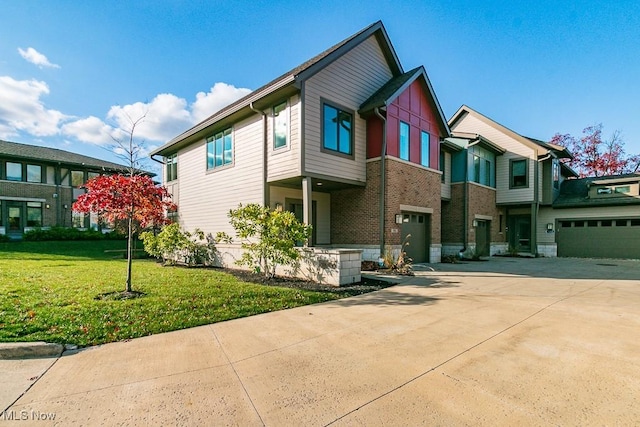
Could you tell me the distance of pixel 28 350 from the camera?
402cm

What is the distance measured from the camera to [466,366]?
3.61 metres

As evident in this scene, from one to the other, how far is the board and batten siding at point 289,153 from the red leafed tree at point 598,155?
113 feet

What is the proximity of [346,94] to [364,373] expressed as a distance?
34.7ft

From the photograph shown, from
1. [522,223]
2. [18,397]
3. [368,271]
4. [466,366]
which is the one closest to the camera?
[18,397]

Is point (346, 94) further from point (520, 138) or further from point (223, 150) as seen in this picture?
point (520, 138)

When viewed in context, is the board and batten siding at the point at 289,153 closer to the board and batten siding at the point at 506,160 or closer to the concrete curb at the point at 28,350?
the concrete curb at the point at 28,350

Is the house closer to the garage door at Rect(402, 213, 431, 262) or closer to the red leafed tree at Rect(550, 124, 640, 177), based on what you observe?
the garage door at Rect(402, 213, 431, 262)

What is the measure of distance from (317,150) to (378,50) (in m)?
6.26

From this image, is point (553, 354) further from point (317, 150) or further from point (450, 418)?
point (317, 150)

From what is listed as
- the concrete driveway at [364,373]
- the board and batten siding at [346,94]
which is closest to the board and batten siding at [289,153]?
the board and batten siding at [346,94]

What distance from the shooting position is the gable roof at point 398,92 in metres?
11.8

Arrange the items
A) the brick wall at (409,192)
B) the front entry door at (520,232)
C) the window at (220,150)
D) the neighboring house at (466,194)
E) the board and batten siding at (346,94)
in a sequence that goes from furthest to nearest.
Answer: the front entry door at (520,232) < the neighboring house at (466,194) < the window at (220,150) < the brick wall at (409,192) < the board and batten siding at (346,94)

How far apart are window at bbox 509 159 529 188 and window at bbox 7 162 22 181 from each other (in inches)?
1392

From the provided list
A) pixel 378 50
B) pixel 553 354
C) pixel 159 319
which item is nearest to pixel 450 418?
pixel 553 354
